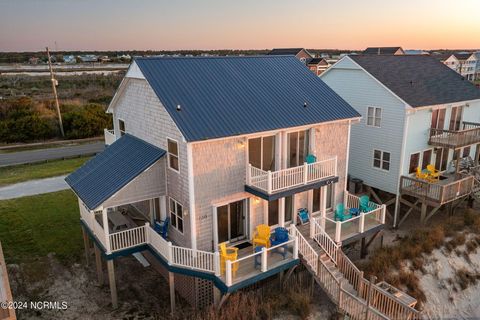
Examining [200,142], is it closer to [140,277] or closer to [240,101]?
[240,101]

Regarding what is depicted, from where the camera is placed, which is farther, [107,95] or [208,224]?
[107,95]

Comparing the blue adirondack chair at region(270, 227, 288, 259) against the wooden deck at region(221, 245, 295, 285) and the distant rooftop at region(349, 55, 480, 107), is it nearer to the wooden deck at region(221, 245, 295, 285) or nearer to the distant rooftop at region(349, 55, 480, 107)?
the wooden deck at region(221, 245, 295, 285)

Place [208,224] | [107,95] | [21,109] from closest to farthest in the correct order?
[208,224] → [21,109] → [107,95]

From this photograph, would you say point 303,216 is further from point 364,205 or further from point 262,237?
point 262,237

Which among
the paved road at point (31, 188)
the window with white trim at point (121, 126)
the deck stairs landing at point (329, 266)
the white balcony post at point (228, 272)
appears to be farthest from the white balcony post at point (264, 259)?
the paved road at point (31, 188)

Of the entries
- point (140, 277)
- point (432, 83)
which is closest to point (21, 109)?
point (140, 277)

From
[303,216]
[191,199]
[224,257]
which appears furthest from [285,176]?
[224,257]
